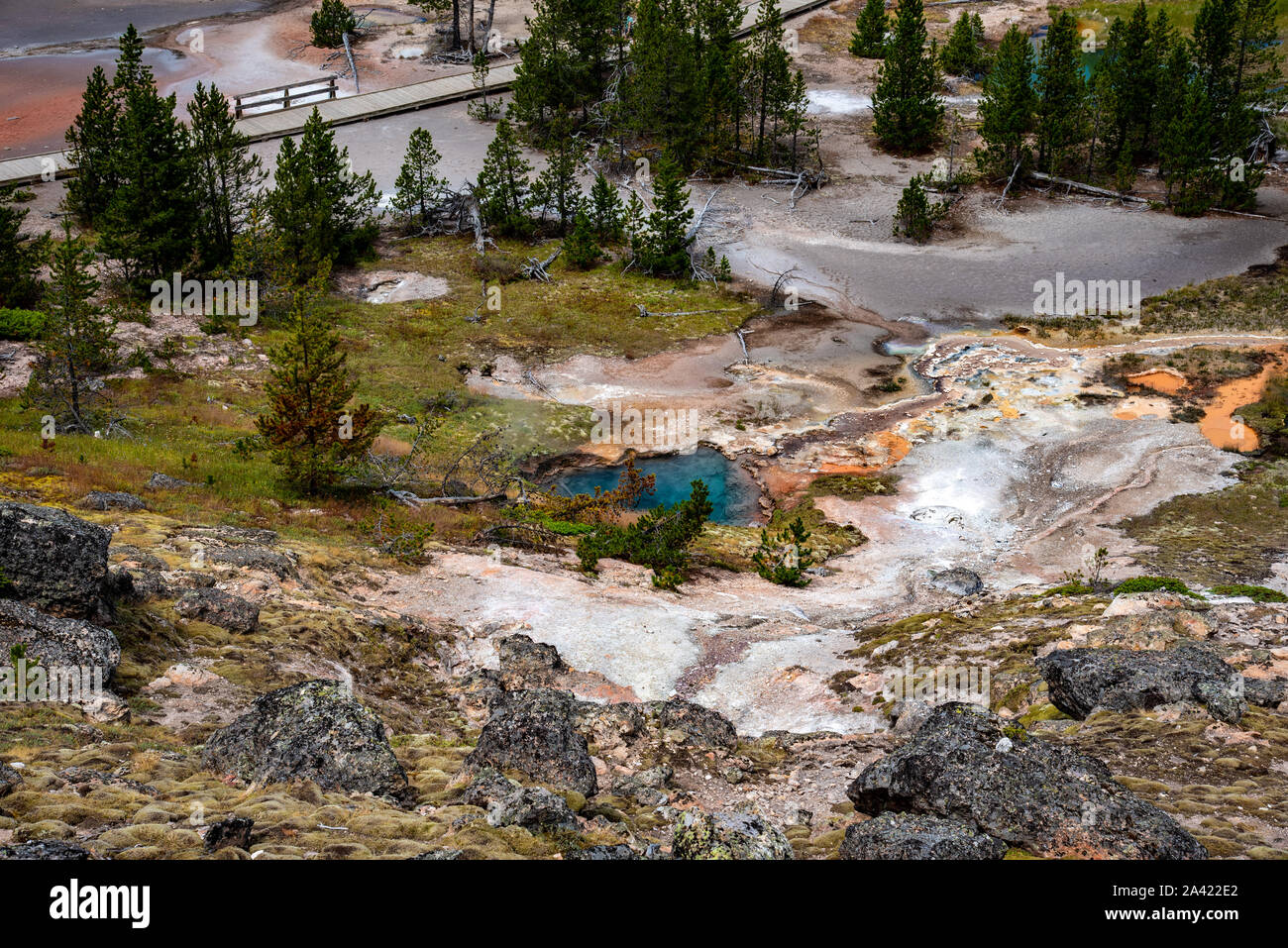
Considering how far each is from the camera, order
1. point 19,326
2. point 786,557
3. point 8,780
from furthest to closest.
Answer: point 19,326 → point 786,557 → point 8,780

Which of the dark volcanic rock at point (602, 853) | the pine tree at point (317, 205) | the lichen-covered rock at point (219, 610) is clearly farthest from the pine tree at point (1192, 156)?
the dark volcanic rock at point (602, 853)

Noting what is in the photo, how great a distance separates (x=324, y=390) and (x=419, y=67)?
41.6 m

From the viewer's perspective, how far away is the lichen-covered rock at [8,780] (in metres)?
9.48

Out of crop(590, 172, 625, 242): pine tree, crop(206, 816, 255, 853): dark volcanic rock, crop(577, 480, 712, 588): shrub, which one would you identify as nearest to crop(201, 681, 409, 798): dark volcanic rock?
crop(206, 816, 255, 853): dark volcanic rock

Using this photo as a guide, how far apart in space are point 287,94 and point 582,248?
20049 mm

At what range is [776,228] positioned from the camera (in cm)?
4697

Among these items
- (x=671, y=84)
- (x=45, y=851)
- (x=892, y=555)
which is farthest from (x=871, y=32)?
(x=45, y=851)

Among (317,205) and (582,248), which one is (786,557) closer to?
(582,248)

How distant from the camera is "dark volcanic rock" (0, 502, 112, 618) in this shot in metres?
13.8

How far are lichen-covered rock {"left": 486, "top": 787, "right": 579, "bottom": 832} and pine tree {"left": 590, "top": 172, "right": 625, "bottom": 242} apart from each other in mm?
36630

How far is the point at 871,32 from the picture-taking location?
206 feet

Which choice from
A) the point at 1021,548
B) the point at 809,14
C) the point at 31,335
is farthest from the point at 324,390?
the point at 809,14

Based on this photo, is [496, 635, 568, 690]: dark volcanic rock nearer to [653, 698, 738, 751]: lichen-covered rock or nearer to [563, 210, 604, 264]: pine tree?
[653, 698, 738, 751]: lichen-covered rock

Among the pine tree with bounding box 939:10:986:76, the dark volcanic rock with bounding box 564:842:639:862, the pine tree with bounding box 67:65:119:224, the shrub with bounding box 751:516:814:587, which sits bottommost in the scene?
the shrub with bounding box 751:516:814:587
